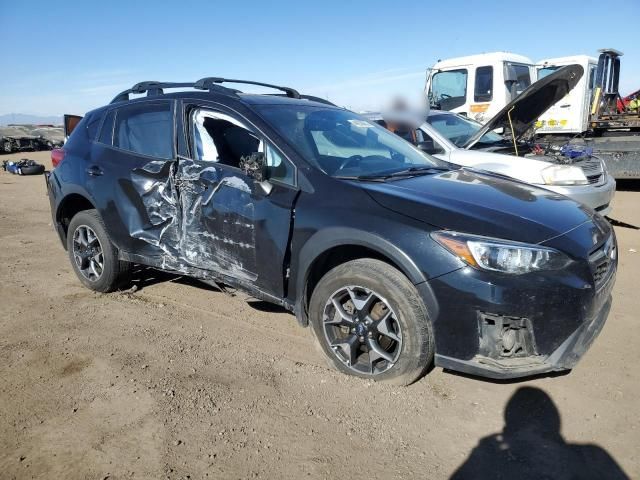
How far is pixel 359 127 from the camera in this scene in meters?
4.25

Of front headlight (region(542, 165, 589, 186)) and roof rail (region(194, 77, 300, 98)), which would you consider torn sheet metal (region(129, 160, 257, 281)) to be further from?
front headlight (region(542, 165, 589, 186))

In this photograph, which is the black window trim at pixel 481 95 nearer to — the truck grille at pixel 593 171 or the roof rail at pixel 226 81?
the truck grille at pixel 593 171

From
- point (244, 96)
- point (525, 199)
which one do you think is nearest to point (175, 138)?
point (244, 96)

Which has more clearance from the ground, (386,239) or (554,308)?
(386,239)

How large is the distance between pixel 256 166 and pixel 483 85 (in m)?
9.47

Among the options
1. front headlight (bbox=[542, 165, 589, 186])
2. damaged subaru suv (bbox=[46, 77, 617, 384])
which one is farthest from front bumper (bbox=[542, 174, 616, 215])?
damaged subaru suv (bbox=[46, 77, 617, 384])

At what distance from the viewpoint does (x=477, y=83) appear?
1136 centimetres

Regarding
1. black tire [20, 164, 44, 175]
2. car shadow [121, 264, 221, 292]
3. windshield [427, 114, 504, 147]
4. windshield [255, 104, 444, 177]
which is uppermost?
windshield [427, 114, 504, 147]

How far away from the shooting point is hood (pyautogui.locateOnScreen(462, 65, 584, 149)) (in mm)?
6332

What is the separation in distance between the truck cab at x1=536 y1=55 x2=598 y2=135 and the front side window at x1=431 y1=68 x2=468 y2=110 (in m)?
2.58

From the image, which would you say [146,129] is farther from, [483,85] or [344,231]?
[483,85]

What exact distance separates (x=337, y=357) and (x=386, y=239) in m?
0.89

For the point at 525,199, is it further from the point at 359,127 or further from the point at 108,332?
the point at 108,332

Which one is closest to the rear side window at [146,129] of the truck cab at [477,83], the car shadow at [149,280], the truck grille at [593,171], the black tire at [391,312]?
the car shadow at [149,280]
